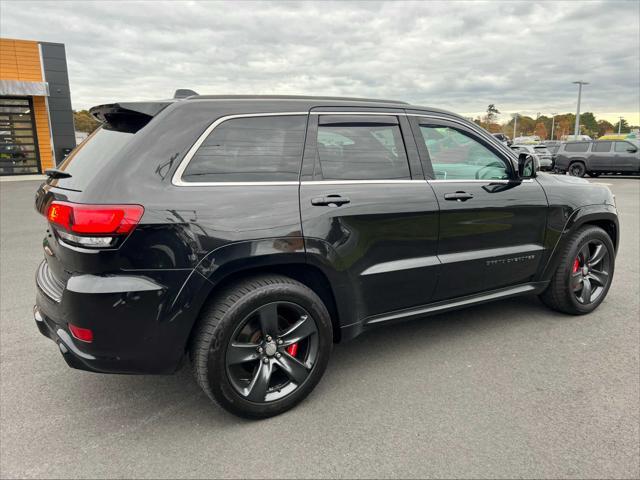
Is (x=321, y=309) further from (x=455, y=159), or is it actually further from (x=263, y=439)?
(x=455, y=159)

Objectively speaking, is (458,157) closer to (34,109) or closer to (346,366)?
(346,366)

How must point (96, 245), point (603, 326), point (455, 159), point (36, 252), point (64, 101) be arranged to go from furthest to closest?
point (64, 101) → point (36, 252) → point (603, 326) → point (455, 159) → point (96, 245)

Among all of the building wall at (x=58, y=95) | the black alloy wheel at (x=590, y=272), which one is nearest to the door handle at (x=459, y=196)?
the black alloy wheel at (x=590, y=272)

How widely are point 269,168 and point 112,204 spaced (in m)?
0.87

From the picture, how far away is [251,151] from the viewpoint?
8.92 feet

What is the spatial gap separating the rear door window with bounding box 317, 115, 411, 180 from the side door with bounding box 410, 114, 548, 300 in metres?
0.21

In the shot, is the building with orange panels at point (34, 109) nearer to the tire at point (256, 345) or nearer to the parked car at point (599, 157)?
the tire at point (256, 345)

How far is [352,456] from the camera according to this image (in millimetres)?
2404

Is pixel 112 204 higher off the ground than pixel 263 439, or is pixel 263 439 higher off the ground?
pixel 112 204

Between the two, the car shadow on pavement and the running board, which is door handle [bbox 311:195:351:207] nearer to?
the running board

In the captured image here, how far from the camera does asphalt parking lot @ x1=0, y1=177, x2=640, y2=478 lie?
7.70 feet

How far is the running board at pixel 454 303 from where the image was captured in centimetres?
321

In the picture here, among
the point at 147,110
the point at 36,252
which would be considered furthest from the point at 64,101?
the point at 147,110

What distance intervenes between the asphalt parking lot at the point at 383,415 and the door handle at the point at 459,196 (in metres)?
1.15
